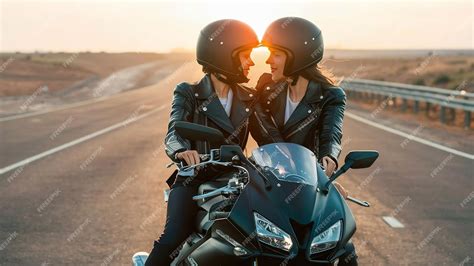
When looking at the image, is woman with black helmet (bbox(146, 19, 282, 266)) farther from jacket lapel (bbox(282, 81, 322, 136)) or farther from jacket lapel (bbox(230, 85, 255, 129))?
jacket lapel (bbox(282, 81, 322, 136))

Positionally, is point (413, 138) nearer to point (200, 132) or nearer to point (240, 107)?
point (240, 107)

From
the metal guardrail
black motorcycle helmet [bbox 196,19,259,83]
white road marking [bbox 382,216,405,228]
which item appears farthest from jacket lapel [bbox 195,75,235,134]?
the metal guardrail

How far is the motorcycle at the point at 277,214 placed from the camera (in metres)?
3.47

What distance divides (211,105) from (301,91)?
2.09 feet

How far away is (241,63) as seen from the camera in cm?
509

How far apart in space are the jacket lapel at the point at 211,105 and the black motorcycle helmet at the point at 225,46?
0.34ft

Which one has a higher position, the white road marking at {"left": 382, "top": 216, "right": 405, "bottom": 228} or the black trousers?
the black trousers

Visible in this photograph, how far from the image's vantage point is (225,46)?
498 cm

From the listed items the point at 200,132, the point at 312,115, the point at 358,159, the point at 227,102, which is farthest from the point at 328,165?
the point at 227,102

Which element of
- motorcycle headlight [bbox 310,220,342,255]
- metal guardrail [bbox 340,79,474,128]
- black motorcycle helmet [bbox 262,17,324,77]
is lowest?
metal guardrail [bbox 340,79,474,128]

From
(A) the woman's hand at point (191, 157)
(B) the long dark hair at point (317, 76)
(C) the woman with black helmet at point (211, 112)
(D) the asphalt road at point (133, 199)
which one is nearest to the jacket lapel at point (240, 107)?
(C) the woman with black helmet at point (211, 112)

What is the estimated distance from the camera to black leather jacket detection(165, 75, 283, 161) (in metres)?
4.96

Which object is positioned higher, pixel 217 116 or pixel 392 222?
pixel 217 116

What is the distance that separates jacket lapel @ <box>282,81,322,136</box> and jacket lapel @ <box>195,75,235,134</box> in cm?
36
